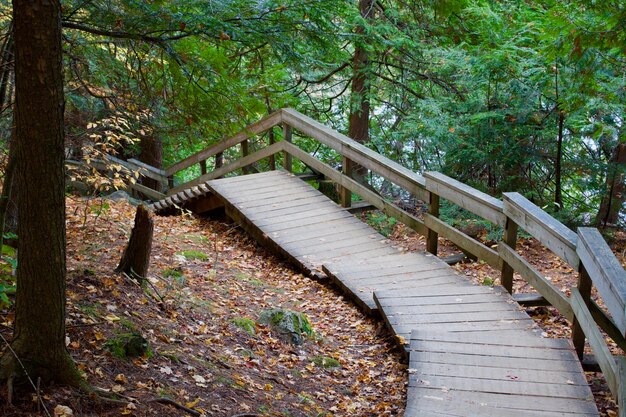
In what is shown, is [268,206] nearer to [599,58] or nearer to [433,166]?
[433,166]

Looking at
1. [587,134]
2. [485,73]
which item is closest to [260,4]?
[485,73]

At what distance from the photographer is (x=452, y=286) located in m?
7.19

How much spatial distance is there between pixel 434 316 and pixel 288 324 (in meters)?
1.46

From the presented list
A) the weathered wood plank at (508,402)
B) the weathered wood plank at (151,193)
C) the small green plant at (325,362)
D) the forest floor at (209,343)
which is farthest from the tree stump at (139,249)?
the weathered wood plank at (151,193)

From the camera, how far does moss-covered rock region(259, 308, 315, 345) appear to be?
6294 mm

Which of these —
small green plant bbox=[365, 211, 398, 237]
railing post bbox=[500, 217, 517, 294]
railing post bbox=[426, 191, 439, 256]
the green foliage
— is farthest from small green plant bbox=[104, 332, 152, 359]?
small green plant bbox=[365, 211, 398, 237]

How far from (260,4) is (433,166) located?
6044 millimetres

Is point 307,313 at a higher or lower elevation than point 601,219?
lower

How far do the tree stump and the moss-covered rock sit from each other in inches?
51.6

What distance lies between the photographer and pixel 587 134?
9.49 meters

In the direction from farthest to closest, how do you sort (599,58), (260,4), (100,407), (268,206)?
1. (268,206)
2. (599,58)
3. (260,4)
4. (100,407)

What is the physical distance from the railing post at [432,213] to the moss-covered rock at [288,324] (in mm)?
2310

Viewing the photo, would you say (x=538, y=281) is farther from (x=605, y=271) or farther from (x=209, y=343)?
(x=209, y=343)

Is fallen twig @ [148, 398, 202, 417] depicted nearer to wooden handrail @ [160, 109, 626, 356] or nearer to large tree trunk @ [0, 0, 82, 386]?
large tree trunk @ [0, 0, 82, 386]
